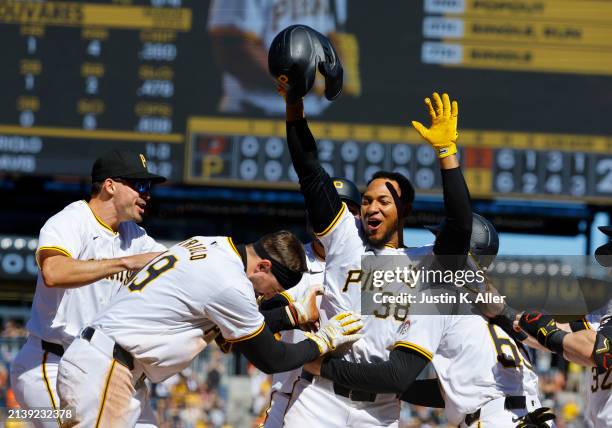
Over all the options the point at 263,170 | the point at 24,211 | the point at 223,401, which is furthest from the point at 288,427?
the point at 24,211

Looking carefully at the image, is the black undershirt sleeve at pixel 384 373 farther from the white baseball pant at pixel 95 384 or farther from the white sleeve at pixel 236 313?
the white baseball pant at pixel 95 384

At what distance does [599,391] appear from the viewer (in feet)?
14.2

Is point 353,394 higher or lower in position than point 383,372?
lower

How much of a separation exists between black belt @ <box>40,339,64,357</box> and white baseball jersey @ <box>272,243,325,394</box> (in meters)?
0.97

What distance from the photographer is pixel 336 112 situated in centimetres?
1016

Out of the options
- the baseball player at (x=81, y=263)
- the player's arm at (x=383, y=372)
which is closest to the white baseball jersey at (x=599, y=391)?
the player's arm at (x=383, y=372)

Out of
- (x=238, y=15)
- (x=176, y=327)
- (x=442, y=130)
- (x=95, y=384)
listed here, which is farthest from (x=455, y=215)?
(x=238, y=15)

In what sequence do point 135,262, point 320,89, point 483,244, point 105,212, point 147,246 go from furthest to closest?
point 320,89 → point 147,246 → point 105,212 → point 483,244 → point 135,262

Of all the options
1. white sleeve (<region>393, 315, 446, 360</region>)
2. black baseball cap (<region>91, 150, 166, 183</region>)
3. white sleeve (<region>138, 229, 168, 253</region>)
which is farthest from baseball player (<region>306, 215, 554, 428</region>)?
black baseball cap (<region>91, 150, 166, 183</region>)

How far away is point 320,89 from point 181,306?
6421mm

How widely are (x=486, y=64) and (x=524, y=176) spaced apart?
1.15 metres

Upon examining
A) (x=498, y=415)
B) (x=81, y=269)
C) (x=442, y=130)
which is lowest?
(x=498, y=415)

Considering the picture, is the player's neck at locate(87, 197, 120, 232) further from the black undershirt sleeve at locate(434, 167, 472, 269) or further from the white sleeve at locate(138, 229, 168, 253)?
the black undershirt sleeve at locate(434, 167, 472, 269)

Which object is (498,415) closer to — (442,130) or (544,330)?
(544,330)
